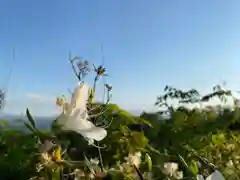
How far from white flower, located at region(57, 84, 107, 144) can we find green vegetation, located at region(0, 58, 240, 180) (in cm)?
2

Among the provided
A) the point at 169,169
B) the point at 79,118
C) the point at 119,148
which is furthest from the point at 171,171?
the point at 79,118

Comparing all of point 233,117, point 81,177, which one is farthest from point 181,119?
point 81,177

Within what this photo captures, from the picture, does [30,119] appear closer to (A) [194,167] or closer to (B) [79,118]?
(B) [79,118]

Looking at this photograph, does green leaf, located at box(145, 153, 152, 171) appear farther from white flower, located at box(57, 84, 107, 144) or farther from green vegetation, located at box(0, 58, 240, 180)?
white flower, located at box(57, 84, 107, 144)

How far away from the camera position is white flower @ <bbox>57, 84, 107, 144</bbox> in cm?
60

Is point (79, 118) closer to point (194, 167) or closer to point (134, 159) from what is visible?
point (134, 159)

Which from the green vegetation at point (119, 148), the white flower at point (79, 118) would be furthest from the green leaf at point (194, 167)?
the white flower at point (79, 118)

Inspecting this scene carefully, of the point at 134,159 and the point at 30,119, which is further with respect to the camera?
the point at 134,159

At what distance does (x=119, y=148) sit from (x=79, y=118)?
0.26 meters

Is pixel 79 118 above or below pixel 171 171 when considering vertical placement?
above

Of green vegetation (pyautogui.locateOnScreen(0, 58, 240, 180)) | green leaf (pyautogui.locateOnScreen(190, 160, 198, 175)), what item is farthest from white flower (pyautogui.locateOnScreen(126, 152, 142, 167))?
green leaf (pyautogui.locateOnScreen(190, 160, 198, 175))

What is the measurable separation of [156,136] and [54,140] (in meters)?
0.43

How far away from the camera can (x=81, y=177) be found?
2.30 feet

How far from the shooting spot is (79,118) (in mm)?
600
